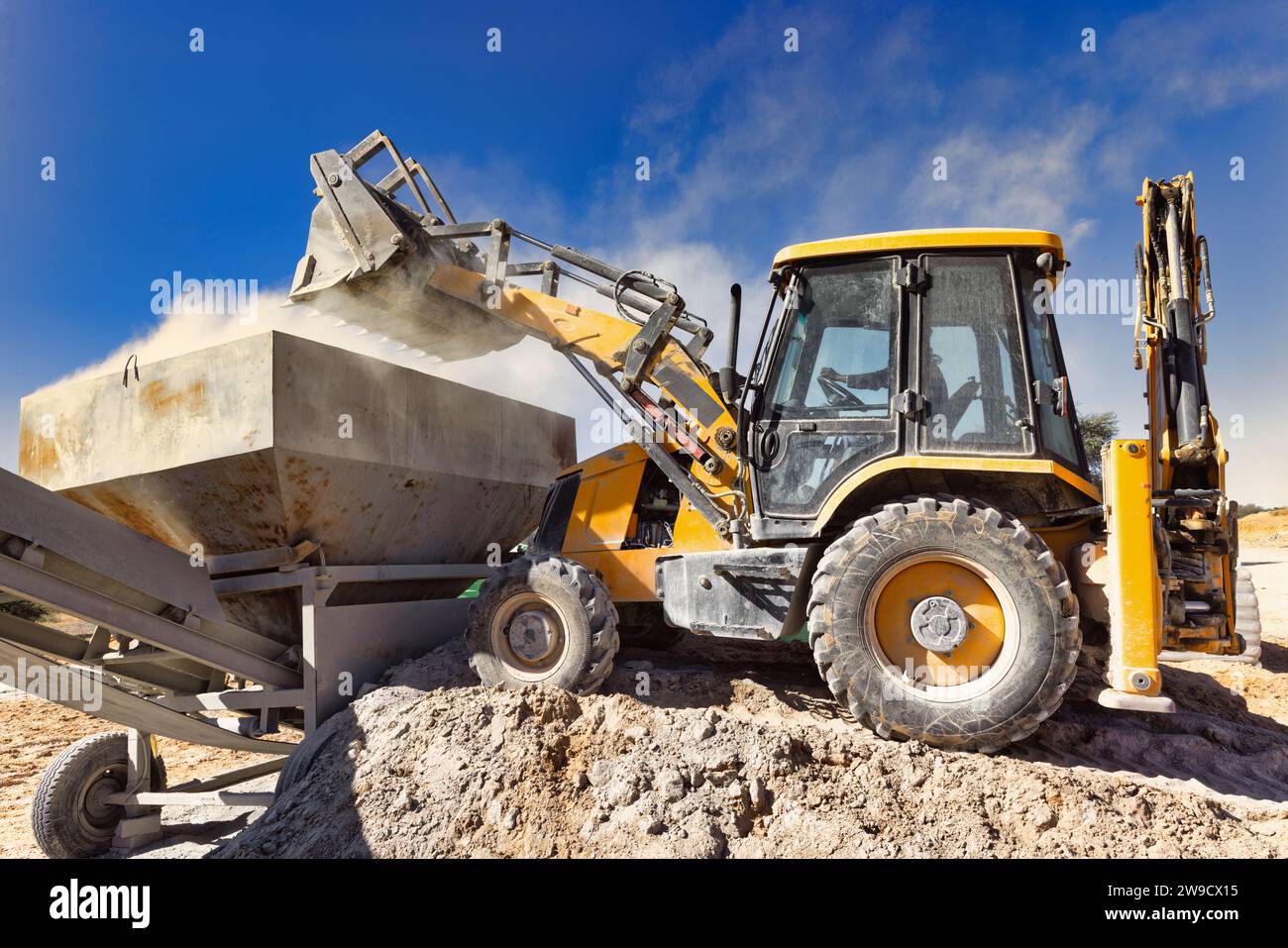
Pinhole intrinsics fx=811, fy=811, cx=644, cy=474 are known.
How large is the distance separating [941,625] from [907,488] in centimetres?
75

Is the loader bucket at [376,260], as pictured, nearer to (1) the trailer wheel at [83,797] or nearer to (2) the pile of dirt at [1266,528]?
(1) the trailer wheel at [83,797]

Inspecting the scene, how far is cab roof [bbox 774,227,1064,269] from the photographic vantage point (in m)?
4.03

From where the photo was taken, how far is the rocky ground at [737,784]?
3191 millimetres

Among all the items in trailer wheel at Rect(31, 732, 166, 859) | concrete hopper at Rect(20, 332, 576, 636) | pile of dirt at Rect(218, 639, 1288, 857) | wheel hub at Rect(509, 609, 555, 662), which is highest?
concrete hopper at Rect(20, 332, 576, 636)

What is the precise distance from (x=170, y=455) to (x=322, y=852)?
7.76 feet

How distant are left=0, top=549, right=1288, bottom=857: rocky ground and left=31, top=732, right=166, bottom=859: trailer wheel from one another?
43 centimetres

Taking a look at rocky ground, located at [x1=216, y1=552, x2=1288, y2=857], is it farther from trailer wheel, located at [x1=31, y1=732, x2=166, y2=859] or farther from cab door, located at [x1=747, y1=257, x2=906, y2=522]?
trailer wheel, located at [x1=31, y1=732, x2=166, y2=859]

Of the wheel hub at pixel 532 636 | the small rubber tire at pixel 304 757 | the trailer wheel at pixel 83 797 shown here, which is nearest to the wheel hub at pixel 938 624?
the wheel hub at pixel 532 636

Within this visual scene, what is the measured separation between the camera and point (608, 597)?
470 cm

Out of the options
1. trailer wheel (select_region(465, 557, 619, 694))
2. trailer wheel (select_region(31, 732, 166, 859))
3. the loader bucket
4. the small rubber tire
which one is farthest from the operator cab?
trailer wheel (select_region(31, 732, 166, 859))

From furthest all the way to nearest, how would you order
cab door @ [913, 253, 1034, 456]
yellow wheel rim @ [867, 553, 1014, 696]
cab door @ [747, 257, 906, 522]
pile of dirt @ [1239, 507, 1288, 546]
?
pile of dirt @ [1239, 507, 1288, 546] < cab door @ [747, 257, 906, 522] < cab door @ [913, 253, 1034, 456] < yellow wheel rim @ [867, 553, 1014, 696]

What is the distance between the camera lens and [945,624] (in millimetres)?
3736

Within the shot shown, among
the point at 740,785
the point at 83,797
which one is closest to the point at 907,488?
the point at 740,785
